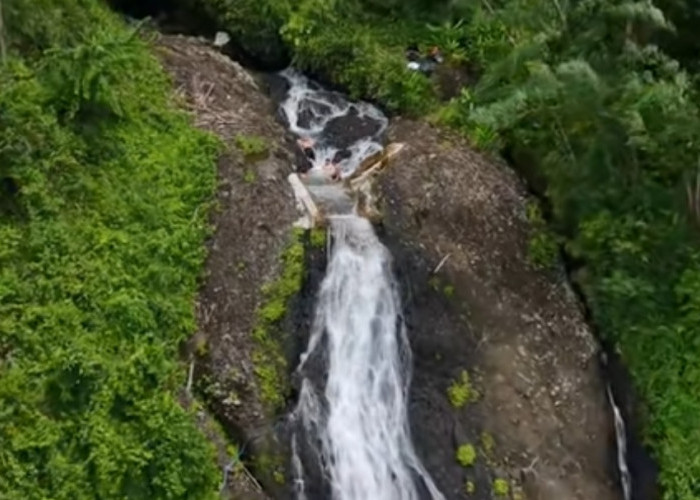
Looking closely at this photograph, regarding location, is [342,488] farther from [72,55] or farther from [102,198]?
[72,55]

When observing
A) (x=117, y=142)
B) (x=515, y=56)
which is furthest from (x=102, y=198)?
(x=515, y=56)

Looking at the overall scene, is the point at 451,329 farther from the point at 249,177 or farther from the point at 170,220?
the point at 170,220

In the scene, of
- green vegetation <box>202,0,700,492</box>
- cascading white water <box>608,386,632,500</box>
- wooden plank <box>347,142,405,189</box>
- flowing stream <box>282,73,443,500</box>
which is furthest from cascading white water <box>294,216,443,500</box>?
cascading white water <box>608,386,632,500</box>

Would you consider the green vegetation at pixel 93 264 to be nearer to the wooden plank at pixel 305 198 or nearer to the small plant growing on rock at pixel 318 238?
the wooden plank at pixel 305 198

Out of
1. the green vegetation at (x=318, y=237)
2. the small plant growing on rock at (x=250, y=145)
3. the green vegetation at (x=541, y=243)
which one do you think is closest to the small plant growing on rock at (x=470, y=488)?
the green vegetation at (x=541, y=243)

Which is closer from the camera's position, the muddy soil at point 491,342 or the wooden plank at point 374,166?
the muddy soil at point 491,342

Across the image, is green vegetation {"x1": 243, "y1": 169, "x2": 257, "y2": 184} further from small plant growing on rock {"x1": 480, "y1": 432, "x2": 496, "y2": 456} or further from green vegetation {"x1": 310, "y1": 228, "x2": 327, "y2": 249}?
small plant growing on rock {"x1": 480, "y1": 432, "x2": 496, "y2": 456}
